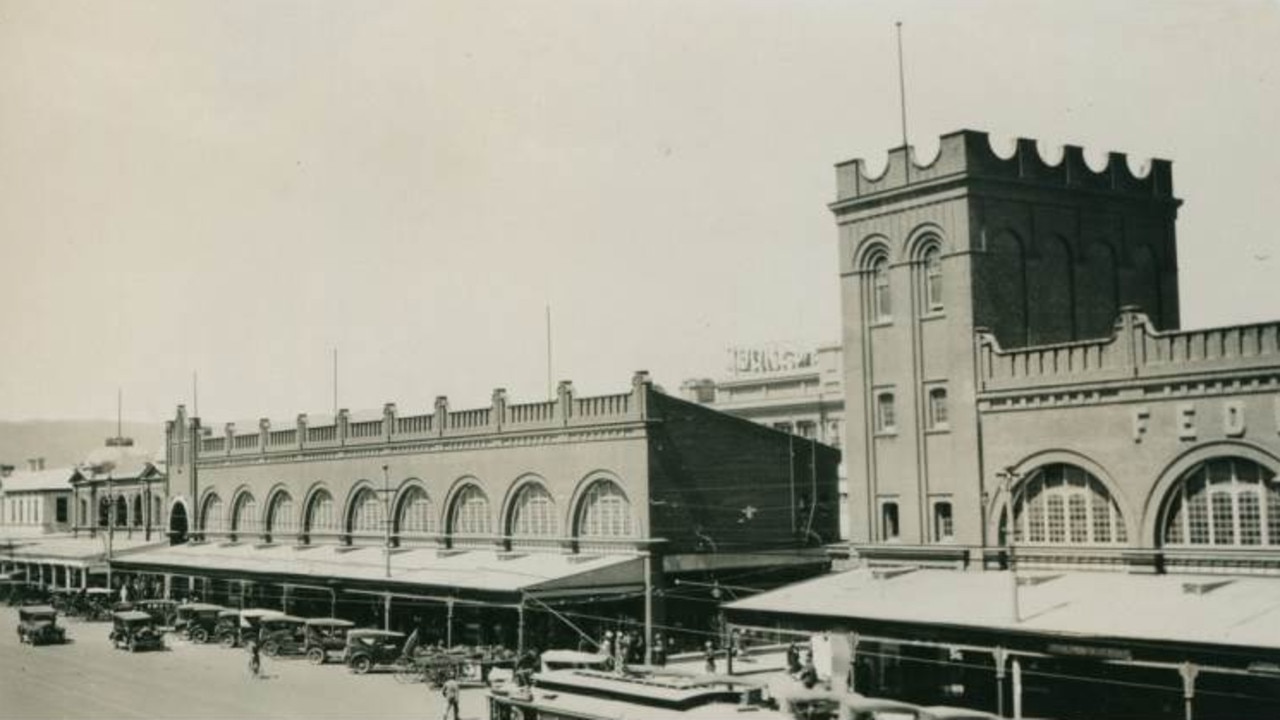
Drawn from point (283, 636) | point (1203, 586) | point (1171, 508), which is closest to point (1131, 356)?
point (1171, 508)

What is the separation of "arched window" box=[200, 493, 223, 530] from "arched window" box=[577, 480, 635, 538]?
29.4 meters

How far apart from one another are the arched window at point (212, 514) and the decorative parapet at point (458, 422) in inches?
119

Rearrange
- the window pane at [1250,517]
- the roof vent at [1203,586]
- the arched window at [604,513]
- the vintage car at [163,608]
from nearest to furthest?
1. the roof vent at [1203,586]
2. the window pane at [1250,517]
3. the arched window at [604,513]
4. the vintage car at [163,608]

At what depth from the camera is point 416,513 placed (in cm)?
5344

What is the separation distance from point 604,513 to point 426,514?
10695 millimetres

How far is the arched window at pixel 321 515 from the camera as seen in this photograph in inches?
2313

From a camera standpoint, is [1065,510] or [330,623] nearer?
[1065,510]

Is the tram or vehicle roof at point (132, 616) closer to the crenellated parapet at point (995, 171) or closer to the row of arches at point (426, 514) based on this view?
the row of arches at point (426, 514)

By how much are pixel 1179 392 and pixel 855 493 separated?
402 inches

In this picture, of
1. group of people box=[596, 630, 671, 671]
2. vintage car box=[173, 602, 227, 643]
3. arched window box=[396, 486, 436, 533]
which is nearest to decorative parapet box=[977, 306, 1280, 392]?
group of people box=[596, 630, 671, 671]

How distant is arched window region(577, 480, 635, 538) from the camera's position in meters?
44.5

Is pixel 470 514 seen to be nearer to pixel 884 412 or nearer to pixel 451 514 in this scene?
pixel 451 514

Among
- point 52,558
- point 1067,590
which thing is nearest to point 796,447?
point 1067,590

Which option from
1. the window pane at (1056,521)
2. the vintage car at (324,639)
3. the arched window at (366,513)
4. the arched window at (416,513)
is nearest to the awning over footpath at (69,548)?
the arched window at (366,513)
